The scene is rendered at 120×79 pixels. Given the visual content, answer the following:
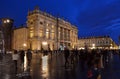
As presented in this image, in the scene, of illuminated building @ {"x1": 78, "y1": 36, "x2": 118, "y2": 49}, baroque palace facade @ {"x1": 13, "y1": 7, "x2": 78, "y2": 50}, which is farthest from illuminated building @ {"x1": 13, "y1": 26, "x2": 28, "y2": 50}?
illuminated building @ {"x1": 78, "y1": 36, "x2": 118, "y2": 49}

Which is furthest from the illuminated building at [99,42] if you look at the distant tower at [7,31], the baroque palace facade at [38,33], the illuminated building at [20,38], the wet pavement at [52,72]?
the wet pavement at [52,72]

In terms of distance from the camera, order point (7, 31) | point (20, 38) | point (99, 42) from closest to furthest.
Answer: point (7, 31) < point (20, 38) < point (99, 42)

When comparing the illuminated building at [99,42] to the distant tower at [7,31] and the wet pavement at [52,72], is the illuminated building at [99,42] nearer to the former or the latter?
the distant tower at [7,31]

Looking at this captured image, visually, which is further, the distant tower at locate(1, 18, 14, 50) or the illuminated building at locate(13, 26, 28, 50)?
the illuminated building at locate(13, 26, 28, 50)

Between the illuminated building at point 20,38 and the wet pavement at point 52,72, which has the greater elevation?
the illuminated building at point 20,38

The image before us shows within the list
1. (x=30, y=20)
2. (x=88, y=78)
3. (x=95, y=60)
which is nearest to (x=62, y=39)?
(x=30, y=20)

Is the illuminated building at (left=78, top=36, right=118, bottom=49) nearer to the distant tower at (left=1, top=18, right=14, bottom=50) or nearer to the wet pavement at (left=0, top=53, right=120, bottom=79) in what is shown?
the distant tower at (left=1, top=18, right=14, bottom=50)

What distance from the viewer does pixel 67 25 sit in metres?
111

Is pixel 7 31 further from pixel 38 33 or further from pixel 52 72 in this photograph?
pixel 52 72

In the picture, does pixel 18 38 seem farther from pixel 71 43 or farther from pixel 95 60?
pixel 95 60

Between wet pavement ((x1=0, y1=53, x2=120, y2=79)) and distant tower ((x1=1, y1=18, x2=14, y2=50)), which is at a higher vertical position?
distant tower ((x1=1, y1=18, x2=14, y2=50))

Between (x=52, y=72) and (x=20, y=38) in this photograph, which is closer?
(x=52, y=72)

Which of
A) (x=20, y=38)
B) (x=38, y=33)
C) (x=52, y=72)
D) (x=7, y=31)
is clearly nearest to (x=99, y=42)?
(x=38, y=33)

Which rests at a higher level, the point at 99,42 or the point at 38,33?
the point at 38,33
